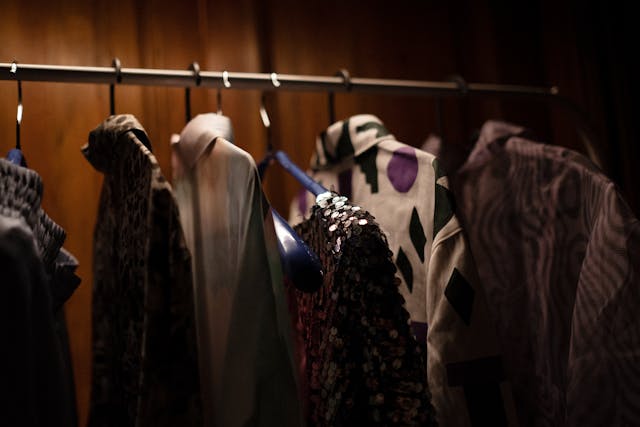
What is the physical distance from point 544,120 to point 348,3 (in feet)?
1.68

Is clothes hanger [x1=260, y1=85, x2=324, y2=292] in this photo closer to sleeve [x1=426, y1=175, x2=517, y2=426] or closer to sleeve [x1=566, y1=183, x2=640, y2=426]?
sleeve [x1=426, y1=175, x2=517, y2=426]

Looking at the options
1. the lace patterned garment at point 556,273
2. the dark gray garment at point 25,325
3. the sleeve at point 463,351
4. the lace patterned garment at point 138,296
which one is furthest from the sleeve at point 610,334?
the dark gray garment at point 25,325

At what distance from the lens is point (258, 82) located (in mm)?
863

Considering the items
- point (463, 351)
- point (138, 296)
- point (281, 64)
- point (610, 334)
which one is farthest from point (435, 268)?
point (281, 64)

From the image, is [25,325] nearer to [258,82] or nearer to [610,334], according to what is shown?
[258,82]

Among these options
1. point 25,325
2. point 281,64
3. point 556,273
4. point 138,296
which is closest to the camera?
point 25,325

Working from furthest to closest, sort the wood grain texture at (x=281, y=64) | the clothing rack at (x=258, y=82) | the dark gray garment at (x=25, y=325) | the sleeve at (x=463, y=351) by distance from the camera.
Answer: the wood grain texture at (x=281, y=64)
the clothing rack at (x=258, y=82)
the sleeve at (x=463, y=351)
the dark gray garment at (x=25, y=325)

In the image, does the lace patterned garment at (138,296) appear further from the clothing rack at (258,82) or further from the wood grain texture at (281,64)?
the wood grain texture at (281,64)

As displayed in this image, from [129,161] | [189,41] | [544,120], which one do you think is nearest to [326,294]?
[129,161]

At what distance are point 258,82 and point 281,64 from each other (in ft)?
1.00

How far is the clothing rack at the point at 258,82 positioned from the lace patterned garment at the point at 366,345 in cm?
31

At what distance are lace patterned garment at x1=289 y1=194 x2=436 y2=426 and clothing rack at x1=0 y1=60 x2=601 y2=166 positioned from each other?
0.31 m

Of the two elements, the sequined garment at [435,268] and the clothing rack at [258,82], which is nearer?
the sequined garment at [435,268]

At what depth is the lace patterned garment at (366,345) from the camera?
1.94 feet
